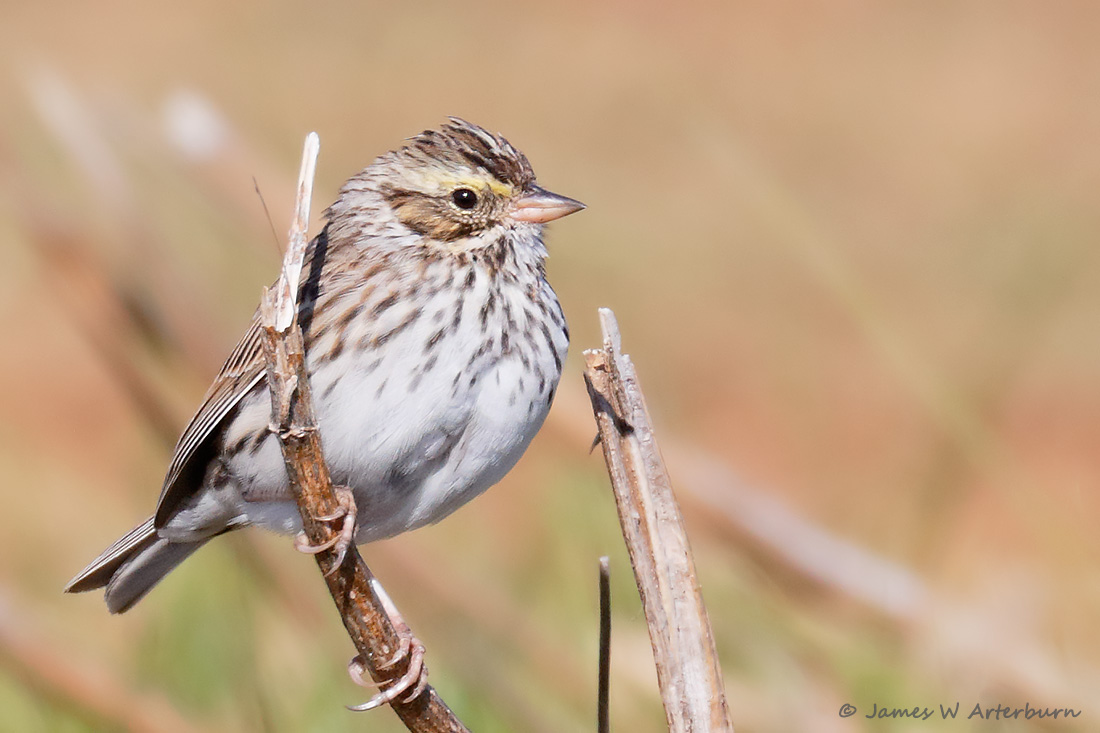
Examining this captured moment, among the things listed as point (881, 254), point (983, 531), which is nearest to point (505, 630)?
point (983, 531)

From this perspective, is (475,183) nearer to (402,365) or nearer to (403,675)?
(402,365)

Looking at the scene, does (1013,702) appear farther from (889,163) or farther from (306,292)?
(889,163)

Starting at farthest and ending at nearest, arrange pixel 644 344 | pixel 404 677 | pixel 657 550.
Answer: pixel 644 344
pixel 404 677
pixel 657 550

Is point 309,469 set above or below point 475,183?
below

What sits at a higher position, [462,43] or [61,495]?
[462,43]
